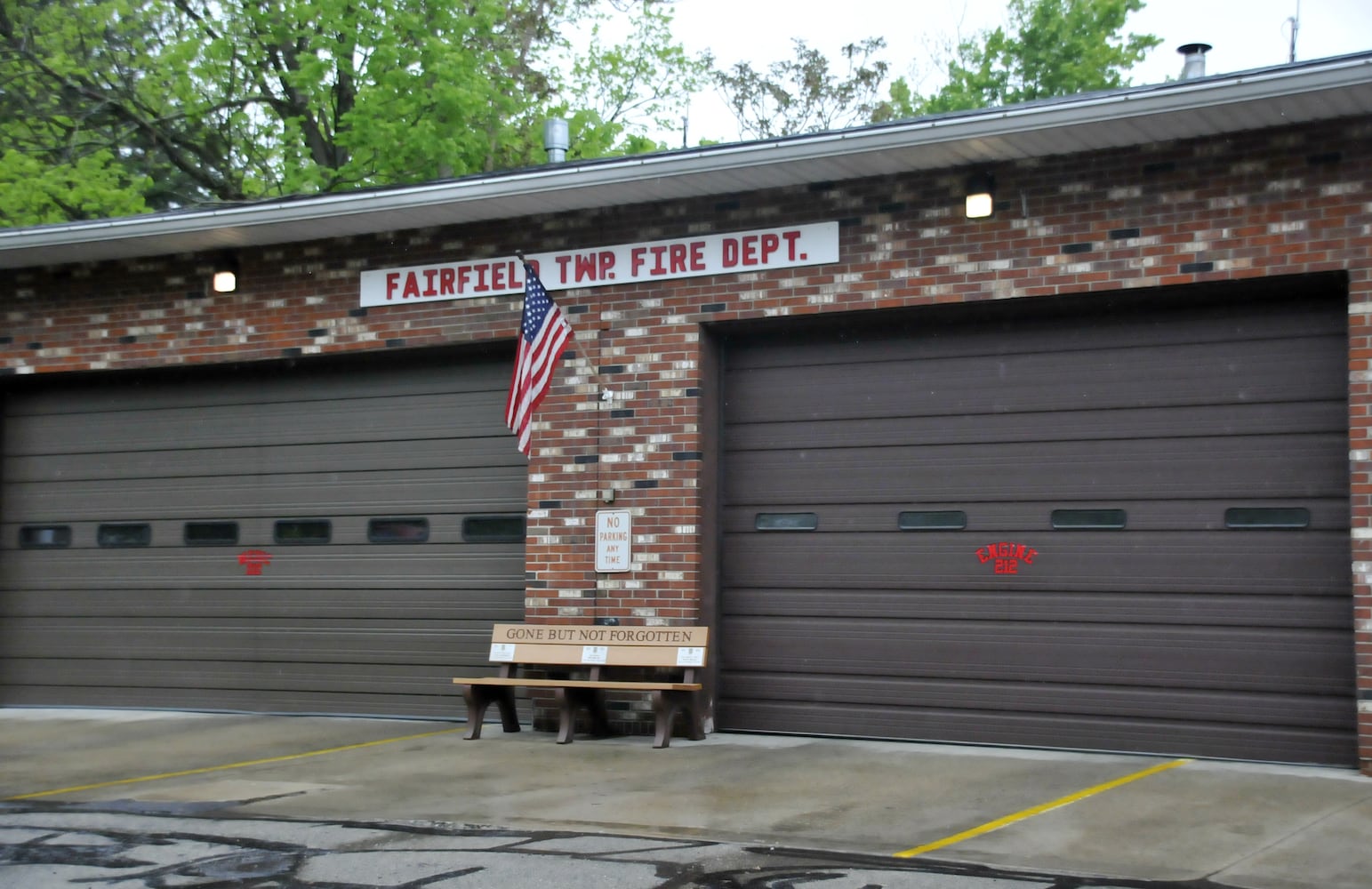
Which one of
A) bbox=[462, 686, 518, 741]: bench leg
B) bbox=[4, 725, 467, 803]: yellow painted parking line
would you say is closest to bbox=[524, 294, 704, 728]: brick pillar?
bbox=[462, 686, 518, 741]: bench leg

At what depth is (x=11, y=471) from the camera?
13164 mm

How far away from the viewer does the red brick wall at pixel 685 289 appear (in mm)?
8641

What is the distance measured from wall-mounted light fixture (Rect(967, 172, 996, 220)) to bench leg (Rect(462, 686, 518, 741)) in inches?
187

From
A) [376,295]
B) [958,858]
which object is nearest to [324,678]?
[376,295]

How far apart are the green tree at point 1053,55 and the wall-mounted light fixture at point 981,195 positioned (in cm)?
2111

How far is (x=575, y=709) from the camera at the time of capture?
32.8 ft

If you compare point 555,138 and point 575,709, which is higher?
point 555,138

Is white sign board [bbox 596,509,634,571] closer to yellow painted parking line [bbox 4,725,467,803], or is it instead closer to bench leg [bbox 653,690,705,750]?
bench leg [bbox 653,690,705,750]

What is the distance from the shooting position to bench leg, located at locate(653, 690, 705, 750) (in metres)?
9.59

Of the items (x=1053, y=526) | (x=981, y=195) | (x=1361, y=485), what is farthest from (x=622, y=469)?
(x=1361, y=485)

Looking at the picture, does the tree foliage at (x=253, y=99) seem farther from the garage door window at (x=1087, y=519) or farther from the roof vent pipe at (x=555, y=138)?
the garage door window at (x=1087, y=519)

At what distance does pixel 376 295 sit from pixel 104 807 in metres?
5.07

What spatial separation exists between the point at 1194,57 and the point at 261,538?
27.6 ft

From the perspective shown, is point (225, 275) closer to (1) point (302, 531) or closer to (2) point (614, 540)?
(1) point (302, 531)
